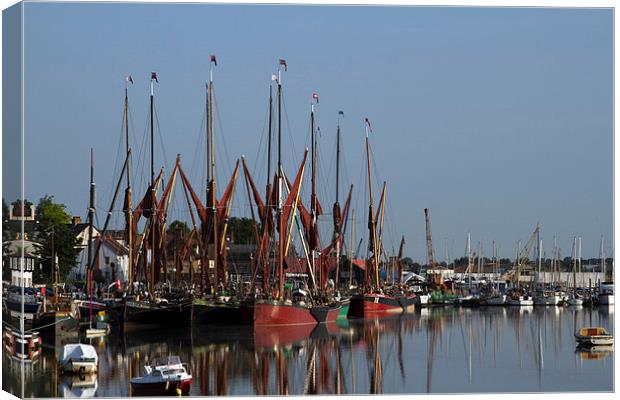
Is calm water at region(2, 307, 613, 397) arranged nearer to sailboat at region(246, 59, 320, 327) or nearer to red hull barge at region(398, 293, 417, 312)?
sailboat at region(246, 59, 320, 327)

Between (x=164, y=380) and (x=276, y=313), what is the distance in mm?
23053

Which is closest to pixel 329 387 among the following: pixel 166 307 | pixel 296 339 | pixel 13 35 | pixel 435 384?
pixel 435 384

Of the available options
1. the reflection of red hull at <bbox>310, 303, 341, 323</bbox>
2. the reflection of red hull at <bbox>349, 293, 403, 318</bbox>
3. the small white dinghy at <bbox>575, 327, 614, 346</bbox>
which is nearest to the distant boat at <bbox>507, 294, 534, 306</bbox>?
the reflection of red hull at <bbox>349, 293, 403, 318</bbox>

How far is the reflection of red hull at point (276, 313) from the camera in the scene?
165 ft

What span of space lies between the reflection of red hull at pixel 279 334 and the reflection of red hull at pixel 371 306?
42.2 ft

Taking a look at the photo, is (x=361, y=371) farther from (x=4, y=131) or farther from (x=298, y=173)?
(x=298, y=173)

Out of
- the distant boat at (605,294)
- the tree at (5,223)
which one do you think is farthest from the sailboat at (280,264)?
the distant boat at (605,294)

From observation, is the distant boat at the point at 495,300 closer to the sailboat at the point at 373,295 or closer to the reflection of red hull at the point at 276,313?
the sailboat at the point at 373,295

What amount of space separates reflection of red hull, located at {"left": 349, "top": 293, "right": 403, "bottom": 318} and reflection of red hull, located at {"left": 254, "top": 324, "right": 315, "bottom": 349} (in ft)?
42.2

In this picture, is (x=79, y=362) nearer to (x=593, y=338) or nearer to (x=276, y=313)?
(x=276, y=313)

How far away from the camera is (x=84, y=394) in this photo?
28984 mm

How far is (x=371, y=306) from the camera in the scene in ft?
222

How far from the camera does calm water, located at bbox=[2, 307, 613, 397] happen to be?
30.5 metres

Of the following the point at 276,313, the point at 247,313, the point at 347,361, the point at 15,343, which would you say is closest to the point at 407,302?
the point at 276,313
